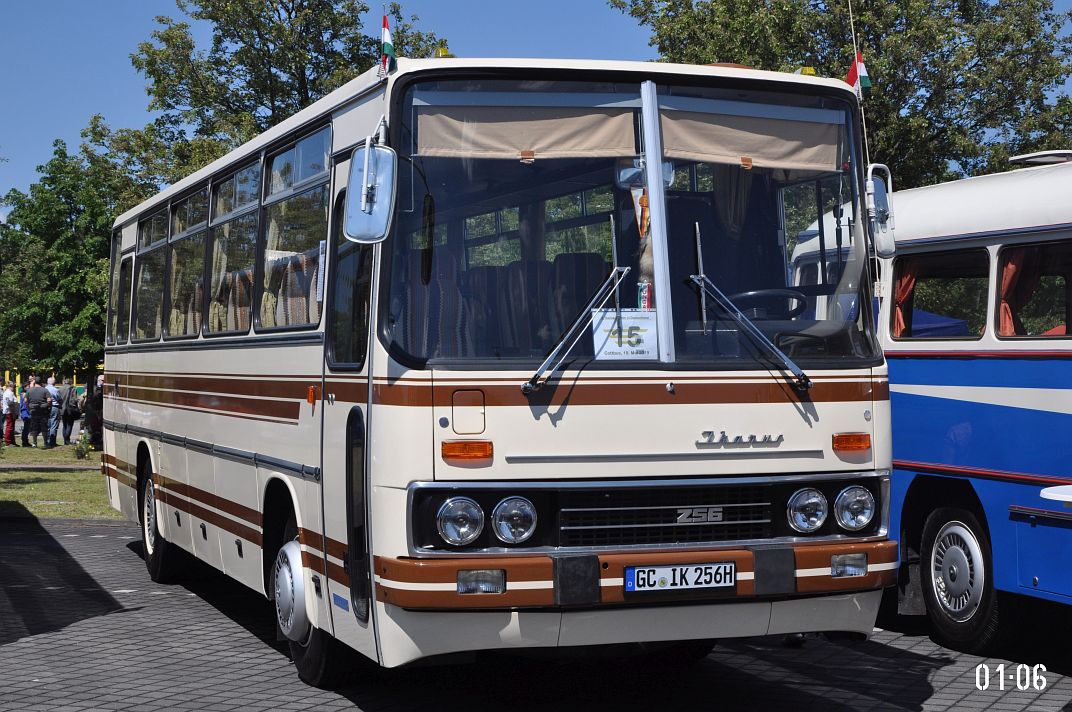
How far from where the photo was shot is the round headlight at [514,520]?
666cm

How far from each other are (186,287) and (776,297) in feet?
19.7

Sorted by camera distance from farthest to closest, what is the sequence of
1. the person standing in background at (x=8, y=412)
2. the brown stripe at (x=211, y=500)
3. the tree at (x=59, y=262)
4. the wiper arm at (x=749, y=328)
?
the tree at (x=59, y=262)
the person standing in background at (x=8, y=412)
the brown stripe at (x=211, y=500)
the wiper arm at (x=749, y=328)

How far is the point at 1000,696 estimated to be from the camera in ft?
27.6

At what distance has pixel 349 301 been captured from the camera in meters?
7.48

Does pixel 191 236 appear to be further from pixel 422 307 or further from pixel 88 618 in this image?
pixel 422 307

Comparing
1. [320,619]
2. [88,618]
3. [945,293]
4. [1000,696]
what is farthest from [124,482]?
[1000,696]

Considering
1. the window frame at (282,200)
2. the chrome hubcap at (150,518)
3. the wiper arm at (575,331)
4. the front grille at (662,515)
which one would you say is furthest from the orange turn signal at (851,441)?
the chrome hubcap at (150,518)

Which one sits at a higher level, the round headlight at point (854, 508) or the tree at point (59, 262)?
the tree at point (59, 262)

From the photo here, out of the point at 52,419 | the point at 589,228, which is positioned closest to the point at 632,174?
the point at 589,228

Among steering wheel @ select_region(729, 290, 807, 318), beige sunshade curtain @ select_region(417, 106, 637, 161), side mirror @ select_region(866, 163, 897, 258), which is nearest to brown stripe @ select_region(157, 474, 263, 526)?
beige sunshade curtain @ select_region(417, 106, 637, 161)

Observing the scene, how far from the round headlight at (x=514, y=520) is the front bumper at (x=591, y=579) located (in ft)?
0.40

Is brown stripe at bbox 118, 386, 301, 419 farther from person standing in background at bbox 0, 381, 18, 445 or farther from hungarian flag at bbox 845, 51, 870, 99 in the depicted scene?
person standing in background at bbox 0, 381, 18, 445

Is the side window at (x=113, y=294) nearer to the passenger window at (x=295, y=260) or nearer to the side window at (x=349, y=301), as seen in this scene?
the passenger window at (x=295, y=260)

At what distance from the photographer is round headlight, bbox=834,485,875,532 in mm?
7195
